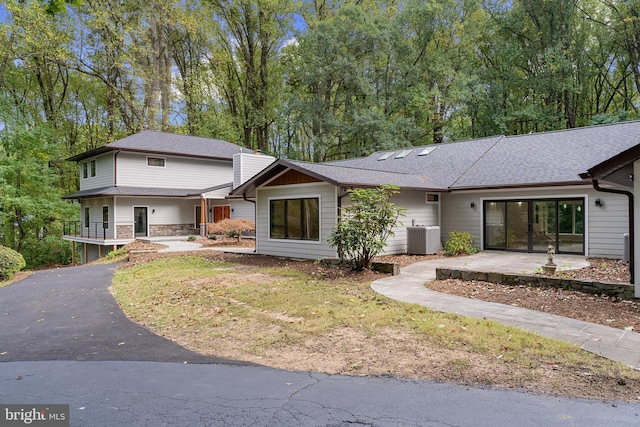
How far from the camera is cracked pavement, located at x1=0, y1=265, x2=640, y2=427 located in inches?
116

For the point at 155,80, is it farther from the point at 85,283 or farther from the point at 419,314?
the point at 419,314

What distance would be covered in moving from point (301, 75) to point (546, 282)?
22.7m

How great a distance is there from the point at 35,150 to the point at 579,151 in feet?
89.1

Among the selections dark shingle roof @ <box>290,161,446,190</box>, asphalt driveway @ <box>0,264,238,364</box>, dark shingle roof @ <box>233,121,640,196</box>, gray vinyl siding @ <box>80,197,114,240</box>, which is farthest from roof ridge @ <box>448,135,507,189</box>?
gray vinyl siding @ <box>80,197,114,240</box>

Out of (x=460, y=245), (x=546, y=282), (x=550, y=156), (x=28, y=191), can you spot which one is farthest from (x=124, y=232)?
(x=550, y=156)

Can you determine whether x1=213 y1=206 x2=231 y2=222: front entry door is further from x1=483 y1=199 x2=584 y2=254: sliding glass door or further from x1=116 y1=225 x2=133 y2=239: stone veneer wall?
x1=483 y1=199 x2=584 y2=254: sliding glass door

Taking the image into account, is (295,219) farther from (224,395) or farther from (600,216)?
(224,395)

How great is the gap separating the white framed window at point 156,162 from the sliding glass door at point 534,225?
1697 cm

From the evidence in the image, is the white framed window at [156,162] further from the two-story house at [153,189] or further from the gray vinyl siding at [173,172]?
the gray vinyl siding at [173,172]

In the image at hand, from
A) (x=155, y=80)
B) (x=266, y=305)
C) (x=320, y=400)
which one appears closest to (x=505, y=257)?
(x=266, y=305)

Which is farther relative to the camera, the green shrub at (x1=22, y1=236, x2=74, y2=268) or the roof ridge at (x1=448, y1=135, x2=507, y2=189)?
the green shrub at (x1=22, y1=236, x2=74, y2=268)

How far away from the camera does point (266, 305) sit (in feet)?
21.6

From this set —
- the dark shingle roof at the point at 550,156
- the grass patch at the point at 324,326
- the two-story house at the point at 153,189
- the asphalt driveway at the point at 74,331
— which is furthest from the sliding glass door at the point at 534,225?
the two-story house at the point at 153,189

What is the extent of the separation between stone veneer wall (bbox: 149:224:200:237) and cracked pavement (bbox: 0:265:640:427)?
16.9 meters
